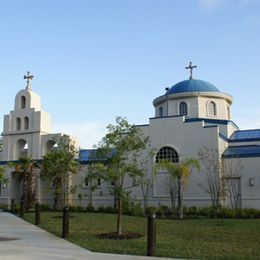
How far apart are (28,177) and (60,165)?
15.6ft

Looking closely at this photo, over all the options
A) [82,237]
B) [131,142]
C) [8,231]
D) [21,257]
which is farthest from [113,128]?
[21,257]

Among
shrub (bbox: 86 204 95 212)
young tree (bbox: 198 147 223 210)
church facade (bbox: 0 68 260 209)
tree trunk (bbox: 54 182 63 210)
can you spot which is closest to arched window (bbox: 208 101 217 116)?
church facade (bbox: 0 68 260 209)

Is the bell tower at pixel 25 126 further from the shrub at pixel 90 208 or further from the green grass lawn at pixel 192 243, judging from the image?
the green grass lawn at pixel 192 243

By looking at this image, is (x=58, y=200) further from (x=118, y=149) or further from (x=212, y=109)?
(x=118, y=149)

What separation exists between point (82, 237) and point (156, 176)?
1646 cm

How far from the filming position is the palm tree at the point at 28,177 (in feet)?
106

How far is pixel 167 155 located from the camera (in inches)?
1194

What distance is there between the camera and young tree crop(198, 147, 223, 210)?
27094mm

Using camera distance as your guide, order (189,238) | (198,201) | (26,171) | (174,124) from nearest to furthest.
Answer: (189,238), (198,201), (174,124), (26,171)

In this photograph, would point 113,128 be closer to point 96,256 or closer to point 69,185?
point 96,256

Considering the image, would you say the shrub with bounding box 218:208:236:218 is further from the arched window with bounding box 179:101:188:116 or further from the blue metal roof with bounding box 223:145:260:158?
the arched window with bounding box 179:101:188:116

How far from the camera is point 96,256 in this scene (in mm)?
10016

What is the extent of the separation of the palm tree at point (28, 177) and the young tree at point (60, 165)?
82.5 inches

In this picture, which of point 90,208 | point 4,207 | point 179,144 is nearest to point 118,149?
point 179,144
